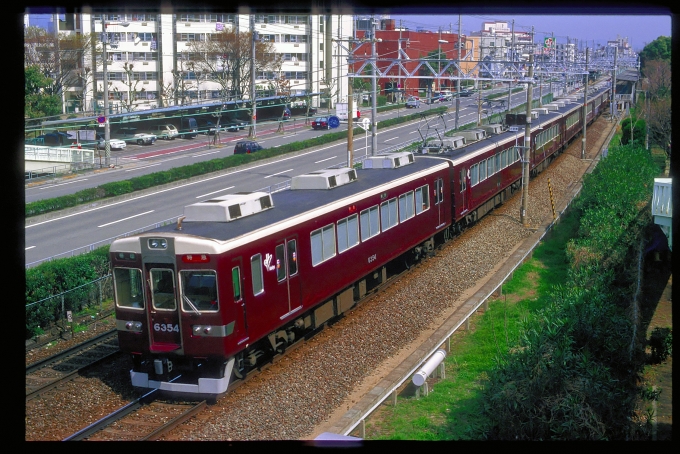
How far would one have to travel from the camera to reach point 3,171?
4.70 metres

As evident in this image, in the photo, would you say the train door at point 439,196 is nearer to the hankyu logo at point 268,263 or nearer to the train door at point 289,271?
the train door at point 289,271

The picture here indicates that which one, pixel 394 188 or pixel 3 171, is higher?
pixel 3 171

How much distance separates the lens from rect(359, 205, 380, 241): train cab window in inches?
504

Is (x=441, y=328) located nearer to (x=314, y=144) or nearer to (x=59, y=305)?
(x=59, y=305)

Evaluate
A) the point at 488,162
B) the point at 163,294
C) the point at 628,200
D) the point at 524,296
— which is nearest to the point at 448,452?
the point at 163,294

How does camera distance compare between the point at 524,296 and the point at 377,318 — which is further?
the point at 524,296

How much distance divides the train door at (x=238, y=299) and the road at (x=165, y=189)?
8.72 m

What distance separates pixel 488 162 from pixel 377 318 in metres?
9.84

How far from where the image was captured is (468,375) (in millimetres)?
9945

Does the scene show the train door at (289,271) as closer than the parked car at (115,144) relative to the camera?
Yes

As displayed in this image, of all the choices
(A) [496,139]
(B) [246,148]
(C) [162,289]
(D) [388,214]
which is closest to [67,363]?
(C) [162,289]

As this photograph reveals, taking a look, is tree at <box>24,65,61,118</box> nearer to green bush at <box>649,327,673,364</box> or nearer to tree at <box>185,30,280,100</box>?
tree at <box>185,30,280,100</box>

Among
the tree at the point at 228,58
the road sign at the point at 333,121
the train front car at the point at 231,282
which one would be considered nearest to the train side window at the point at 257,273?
the train front car at the point at 231,282

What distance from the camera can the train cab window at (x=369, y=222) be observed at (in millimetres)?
12805
